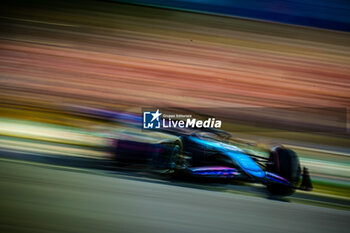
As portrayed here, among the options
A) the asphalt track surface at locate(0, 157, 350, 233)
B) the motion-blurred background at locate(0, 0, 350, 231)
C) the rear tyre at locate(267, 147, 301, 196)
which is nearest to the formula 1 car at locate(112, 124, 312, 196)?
the rear tyre at locate(267, 147, 301, 196)

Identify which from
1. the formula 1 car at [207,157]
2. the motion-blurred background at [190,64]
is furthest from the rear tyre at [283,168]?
the motion-blurred background at [190,64]

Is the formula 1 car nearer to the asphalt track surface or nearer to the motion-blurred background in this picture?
the asphalt track surface

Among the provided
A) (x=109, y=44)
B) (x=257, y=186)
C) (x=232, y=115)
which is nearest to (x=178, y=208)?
(x=257, y=186)

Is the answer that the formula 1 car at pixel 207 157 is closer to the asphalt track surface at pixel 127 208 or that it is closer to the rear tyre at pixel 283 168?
the rear tyre at pixel 283 168

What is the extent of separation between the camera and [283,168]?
175 cm

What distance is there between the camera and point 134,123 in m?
1.92

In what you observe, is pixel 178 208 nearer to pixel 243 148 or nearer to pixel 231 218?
pixel 231 218

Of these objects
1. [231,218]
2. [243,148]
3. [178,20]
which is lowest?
[231,218]

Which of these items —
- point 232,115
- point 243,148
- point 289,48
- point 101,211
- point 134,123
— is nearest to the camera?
point 101,211

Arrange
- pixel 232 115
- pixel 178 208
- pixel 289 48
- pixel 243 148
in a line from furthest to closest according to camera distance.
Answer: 1. pixel 289 48
2. pixel 232 115
3. pixel 243 148
4. pixel 178 208

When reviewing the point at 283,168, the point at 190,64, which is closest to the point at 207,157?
the point at 283,168

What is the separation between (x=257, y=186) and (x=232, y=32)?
203 centimetres

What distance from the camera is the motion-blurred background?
109 inches

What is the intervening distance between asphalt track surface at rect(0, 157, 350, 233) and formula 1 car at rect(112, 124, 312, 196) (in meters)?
0.14
